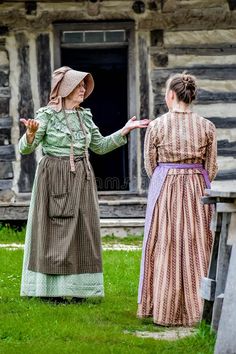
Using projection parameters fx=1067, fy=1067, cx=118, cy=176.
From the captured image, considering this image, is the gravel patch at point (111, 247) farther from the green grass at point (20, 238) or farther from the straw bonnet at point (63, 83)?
the straw bonnet at point (63, 83)

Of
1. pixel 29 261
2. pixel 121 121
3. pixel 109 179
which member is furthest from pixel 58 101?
pixel 121 121

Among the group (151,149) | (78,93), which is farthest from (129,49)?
(151,149)

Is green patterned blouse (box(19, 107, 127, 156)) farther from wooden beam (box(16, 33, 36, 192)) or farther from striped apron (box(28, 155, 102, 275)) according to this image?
wooden beam (box(16, 33, 36, 192))

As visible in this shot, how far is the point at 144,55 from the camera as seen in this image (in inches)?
573

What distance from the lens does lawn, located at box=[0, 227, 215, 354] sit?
21.3 feet

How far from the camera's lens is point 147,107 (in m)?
14.6

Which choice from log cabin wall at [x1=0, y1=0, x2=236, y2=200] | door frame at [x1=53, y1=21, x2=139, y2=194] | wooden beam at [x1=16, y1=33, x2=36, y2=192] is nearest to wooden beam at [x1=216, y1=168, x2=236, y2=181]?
log cabin wall at [x1=0, y1=0, x2=236, y2=200]

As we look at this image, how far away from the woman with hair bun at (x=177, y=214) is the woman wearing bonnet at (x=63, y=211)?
3.05 feet

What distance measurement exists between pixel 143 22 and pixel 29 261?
662 cm

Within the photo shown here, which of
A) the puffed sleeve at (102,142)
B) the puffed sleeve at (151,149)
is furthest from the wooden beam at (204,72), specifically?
the puffed sleeve at (151,149)

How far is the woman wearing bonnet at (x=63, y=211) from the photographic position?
857cm

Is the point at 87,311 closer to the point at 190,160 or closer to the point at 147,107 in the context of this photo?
the point at 190,160

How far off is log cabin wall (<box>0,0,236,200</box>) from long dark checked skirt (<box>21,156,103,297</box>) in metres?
6.01

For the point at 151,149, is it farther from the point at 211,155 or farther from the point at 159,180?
the point at 211,155
